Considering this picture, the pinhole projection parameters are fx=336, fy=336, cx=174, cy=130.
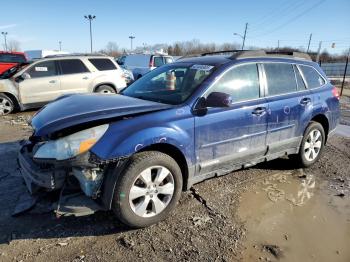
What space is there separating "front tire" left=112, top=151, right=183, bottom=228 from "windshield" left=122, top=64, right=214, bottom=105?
799mm

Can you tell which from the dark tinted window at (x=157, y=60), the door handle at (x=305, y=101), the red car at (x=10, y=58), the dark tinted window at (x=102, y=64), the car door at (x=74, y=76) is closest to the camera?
the door handle at (x=305, y=101)

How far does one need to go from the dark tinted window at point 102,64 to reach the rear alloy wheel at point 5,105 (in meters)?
2.67

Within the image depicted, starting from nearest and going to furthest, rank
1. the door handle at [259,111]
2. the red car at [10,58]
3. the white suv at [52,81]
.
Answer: the door handle at [259,111] < the white suv at [52,81] < the red car at [10,58]

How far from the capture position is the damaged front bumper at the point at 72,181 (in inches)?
122

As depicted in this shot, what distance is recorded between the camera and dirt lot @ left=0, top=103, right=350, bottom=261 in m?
3.17

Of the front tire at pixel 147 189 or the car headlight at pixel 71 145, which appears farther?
the front tire at pixel 147 189

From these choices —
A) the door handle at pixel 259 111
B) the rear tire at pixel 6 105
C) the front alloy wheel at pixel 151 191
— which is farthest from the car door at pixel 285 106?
the rear tire at pixel 6 105

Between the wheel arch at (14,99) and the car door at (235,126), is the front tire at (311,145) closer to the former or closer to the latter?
the car door at (235,126)

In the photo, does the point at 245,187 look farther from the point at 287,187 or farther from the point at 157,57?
the point at 157,57

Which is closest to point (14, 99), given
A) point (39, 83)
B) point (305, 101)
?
point (39, 83)

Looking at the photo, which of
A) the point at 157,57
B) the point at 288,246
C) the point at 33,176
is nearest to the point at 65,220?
the point at 33,176

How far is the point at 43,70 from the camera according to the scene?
9.75 metres

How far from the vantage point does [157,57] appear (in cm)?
1872

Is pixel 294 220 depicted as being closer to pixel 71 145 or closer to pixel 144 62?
pixel 71 145
